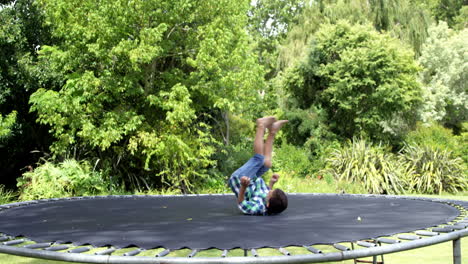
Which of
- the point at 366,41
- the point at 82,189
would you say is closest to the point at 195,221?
the point at 82,189

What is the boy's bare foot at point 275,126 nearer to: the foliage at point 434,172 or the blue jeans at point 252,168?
the blue jeans at point 252,168

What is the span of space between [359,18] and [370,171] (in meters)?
6.65

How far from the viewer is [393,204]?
171 inches

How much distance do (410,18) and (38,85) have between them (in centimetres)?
1141

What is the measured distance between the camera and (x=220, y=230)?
8.57 feet

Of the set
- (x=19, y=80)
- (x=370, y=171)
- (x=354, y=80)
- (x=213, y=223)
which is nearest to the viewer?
(x=213, y=223)

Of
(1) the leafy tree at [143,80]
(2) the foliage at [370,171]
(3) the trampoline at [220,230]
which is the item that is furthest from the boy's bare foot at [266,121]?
(2) the foliage at [370,171]

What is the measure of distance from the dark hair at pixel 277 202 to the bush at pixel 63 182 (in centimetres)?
461

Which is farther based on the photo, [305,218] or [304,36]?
[304,36]

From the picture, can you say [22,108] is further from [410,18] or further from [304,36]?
[410,18]

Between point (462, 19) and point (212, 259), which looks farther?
point (462, 19)

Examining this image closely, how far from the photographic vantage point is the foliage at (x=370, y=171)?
9.02 meters

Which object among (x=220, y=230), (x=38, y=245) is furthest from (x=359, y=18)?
(x=38, y=245)

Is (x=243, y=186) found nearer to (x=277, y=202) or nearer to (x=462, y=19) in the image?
(x=277, y=202)
